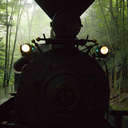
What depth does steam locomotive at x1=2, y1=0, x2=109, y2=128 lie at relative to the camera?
2.13 meters

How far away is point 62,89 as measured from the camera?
6.95 ft

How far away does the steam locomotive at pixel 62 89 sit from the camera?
6.99 feet

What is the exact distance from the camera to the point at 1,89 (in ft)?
32.3

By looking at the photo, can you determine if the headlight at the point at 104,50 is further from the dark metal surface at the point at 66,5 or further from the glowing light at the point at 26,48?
the glowing light at the point at 26,48

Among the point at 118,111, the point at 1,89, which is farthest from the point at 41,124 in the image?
the point at 1,89

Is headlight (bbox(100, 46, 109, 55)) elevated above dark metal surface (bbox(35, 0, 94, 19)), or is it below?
below

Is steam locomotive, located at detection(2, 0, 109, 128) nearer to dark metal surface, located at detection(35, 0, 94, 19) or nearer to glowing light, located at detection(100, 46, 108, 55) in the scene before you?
dark metal surface, located at detection(35, 0, 94, 19)

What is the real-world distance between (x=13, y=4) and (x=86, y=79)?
29.9ft

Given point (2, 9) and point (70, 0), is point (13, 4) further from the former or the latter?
point (70, 0)

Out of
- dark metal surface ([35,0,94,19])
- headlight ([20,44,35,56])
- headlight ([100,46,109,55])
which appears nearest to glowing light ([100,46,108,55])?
headlight ([100,46,109,55])

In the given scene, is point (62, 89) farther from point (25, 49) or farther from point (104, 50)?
point (104, 50)

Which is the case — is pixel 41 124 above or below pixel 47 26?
below

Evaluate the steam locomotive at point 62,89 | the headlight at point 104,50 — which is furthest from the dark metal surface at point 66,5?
the headlight at point 104,50

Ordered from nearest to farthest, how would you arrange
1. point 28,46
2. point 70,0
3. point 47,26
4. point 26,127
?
1. point 26,127
2. point 70,0
3. point 28,46
4. point 47,26
